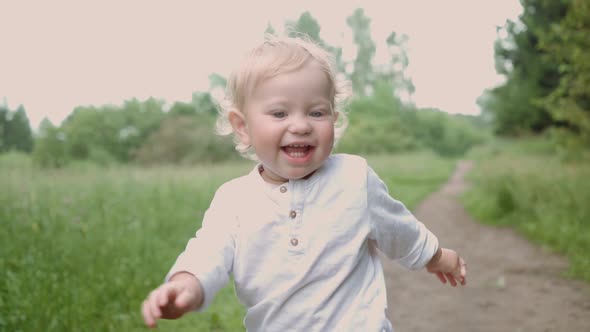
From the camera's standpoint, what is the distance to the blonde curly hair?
1771 millimetres

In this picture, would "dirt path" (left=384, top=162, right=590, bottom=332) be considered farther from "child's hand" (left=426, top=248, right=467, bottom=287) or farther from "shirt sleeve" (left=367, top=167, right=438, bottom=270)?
"shirt sleeve" (left=367, top=167, right=438, bottom=270)

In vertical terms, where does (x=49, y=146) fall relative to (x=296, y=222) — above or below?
below

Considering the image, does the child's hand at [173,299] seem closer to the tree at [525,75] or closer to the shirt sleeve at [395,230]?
the shirt sleeve at [395,230]

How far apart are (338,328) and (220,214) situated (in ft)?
1.82

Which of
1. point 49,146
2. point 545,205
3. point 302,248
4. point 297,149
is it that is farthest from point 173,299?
point 49,146

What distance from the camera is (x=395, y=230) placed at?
1942mm

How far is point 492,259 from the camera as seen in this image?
6.17m

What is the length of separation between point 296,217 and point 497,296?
3.65 meters

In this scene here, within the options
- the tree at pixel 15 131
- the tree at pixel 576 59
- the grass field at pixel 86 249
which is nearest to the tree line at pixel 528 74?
the tree at pixel 576 59

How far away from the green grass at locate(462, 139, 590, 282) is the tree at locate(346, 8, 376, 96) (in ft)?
116

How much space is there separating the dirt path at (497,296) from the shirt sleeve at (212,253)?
2.57m

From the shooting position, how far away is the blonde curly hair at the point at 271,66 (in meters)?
1.77

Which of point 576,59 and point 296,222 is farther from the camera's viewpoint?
point 576,59

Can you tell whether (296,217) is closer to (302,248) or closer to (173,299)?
(302,248)
